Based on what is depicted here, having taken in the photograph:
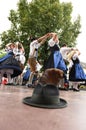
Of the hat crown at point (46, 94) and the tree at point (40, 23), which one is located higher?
the tree at point (40, 23)

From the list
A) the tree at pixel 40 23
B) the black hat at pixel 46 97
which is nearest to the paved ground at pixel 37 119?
the black hat at pixel 46 97

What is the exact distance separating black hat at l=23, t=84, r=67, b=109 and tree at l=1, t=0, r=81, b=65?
522 inches

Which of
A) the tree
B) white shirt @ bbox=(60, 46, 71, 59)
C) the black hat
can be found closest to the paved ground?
the black hat

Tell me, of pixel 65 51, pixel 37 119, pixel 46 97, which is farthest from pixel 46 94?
pixel 65 51

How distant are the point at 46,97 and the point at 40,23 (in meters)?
14.7

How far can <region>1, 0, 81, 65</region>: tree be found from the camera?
1664 centimetres

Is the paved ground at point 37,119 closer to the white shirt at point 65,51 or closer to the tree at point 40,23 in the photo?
the white shirt at point 65,51

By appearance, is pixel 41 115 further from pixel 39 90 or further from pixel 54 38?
pixel 54 38

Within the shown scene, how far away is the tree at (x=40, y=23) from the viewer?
16641 mm

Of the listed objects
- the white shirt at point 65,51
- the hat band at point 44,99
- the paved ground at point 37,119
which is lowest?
the paved ground at point 37,119

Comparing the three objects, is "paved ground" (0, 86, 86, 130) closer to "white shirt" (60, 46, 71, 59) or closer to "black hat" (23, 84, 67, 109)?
"black hat" (23, 84, 67, 109)

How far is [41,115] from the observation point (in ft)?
6.98

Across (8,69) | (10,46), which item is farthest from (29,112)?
(10,46)

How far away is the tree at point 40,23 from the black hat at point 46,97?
1327 cm
